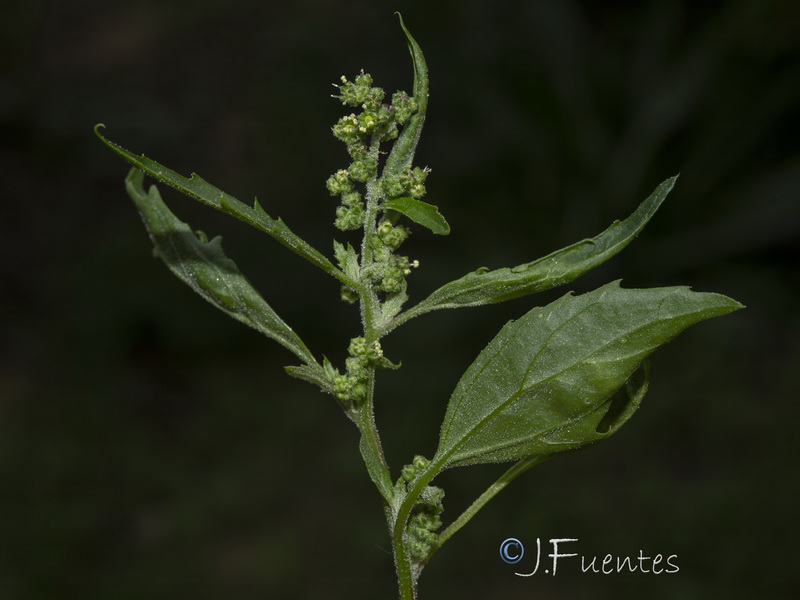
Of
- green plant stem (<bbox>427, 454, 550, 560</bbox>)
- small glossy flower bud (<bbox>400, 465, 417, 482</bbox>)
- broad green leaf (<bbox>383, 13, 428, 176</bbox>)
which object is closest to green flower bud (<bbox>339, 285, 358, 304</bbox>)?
broad green leaf (<bbox>383, 13, 428, 176</bbox>)

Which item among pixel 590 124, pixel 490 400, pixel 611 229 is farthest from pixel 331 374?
pixel 590 124

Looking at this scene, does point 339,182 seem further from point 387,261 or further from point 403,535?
point 403,535

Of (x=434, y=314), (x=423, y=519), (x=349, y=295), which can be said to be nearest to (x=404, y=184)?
(x=349, y=295)

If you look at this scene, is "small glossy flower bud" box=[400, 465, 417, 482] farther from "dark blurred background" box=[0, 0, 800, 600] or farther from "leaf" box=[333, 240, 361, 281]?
"dark blurred background" box=[0, 0, 800, 600]

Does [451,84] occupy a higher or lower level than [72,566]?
higher

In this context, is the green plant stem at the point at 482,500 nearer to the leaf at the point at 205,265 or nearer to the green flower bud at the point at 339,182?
the leaf at the point at 205,265

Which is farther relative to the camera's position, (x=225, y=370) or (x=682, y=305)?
(x=225, y=370)

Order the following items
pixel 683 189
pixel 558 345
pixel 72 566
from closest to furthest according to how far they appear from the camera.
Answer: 1. pixel 558 345
2. pixel 72 566
3. pixel 683 189

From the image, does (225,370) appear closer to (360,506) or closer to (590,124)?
(360,506)

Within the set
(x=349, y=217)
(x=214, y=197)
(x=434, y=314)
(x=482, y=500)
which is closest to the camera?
(x=214, y=197)
